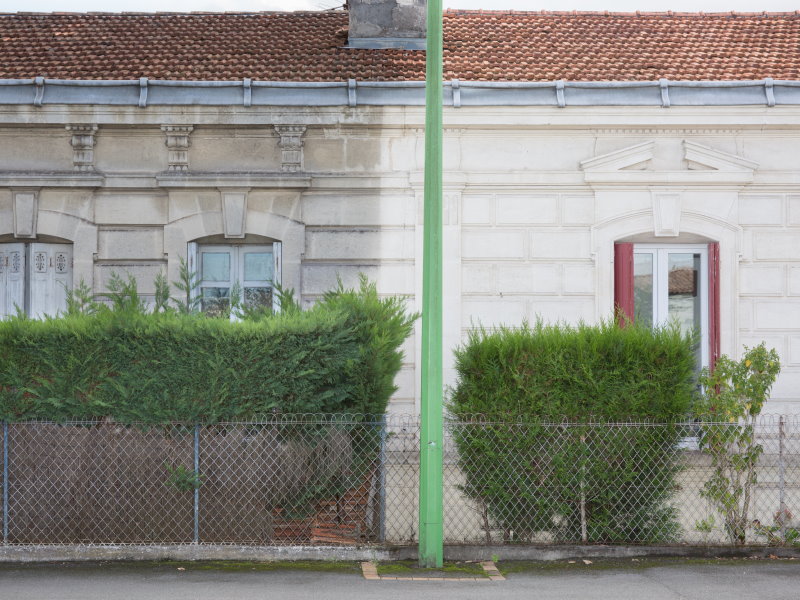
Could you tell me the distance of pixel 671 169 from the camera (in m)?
13.6

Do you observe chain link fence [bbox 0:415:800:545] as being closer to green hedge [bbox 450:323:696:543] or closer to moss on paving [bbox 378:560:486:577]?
green hedge [bbox 450:323:696:543]

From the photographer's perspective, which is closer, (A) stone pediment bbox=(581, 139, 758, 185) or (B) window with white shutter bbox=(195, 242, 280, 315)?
(A) stone pediment bbox=(581, 139, 758, 185)

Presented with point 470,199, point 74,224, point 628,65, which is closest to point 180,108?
point 74,224

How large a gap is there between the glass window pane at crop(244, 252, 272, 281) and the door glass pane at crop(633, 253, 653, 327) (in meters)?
5.05

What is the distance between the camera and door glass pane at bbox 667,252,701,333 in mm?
13953

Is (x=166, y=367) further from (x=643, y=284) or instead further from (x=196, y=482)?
(x=643, y=284)

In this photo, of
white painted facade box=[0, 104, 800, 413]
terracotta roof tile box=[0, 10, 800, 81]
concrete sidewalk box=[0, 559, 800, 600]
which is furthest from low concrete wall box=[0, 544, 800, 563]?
terracotta roof tile box=[0, 10, 800, 81]

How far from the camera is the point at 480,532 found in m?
9.30

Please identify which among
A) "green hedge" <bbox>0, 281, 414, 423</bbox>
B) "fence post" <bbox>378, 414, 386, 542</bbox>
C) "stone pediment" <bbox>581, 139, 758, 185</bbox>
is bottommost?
"fence post" <bbox>378, 414, 386, 542</bbox>

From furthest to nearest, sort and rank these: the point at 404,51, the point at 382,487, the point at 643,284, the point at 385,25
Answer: the point at 385,25, the point at 404,51, the point at 643,284, the point at 382,487

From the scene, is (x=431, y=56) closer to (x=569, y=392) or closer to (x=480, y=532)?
(x=569, y=392)

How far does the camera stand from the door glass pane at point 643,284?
1389cm

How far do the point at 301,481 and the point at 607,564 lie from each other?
274 cm

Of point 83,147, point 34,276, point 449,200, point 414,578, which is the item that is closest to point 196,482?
point 414,578
